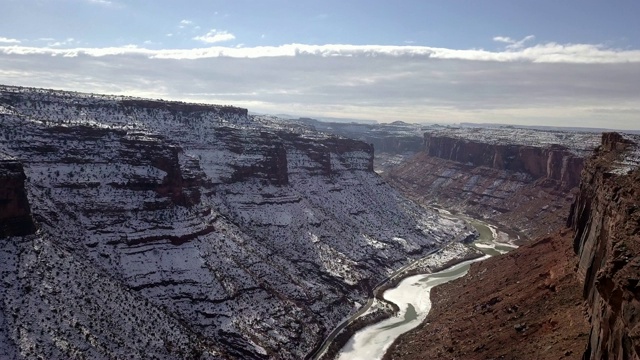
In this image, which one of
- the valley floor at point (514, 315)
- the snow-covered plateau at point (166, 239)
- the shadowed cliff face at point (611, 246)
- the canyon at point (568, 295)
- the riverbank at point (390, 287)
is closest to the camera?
the shadowed cliff face at point (611, 246)

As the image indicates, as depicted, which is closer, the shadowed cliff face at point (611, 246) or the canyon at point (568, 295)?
the shadowed cliff face at point (611, 246)

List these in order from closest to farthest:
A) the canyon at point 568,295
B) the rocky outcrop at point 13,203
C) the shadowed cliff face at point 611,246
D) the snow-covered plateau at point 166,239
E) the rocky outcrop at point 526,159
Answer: the shadowed cliff face at point 611,246 → the canyon at point 568,295 → the snow-covered plateau at point 166,239 → the rocky outcrop at point 13,203 → the rocky outcrop at point 526,159

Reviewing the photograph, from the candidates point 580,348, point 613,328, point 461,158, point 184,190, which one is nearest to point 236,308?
point 184,190

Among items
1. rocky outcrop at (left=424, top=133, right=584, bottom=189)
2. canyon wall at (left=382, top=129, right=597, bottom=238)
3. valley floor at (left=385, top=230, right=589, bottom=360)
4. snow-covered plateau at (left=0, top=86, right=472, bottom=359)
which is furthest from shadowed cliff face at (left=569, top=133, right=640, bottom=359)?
rocky outcrop at (left=424, top=133, right=584, bottom=189)

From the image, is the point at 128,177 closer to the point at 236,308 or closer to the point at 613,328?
the point at 236,308

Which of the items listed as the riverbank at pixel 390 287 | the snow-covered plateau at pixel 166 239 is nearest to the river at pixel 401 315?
the riverbank at pixel 390 287

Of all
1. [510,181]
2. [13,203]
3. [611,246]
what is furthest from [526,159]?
[13,203]

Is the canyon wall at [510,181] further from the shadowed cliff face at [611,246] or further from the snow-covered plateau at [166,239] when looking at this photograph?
the shadowed cliff face at [611,246]

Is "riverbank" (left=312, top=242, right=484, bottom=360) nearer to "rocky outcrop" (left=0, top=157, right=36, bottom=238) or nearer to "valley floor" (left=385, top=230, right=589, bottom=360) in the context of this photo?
"valley floor" (left=385, top=230, right=589, bottom=360)
